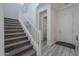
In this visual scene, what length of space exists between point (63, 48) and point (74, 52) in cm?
17

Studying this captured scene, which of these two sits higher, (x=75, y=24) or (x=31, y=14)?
(x=31, y=14)

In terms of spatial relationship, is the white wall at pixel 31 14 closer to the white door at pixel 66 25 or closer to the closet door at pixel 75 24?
the white door at pixel 66 25

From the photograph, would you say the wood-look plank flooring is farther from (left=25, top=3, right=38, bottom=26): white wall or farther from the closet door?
(left=25, top=3, right=38, bottom=26): white wall

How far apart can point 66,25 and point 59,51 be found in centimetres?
42

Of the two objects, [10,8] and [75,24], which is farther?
[10,8]

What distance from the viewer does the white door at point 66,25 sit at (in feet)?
4.32

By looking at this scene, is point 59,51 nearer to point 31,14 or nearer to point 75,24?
point 75,24

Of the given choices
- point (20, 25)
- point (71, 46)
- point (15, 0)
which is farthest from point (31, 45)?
point (15, 0)

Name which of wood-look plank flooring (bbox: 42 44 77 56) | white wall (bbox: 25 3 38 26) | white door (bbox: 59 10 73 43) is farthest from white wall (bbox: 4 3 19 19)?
wood-look plank flooring (bbox: 42 44 77 56)

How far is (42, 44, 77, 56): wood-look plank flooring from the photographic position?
127 cm

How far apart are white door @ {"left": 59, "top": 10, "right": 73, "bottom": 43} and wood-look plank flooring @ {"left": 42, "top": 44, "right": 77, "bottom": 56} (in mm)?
129

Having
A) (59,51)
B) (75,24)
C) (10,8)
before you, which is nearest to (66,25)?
(75,24)

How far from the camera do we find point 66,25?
1.34 metres

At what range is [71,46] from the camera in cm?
131
